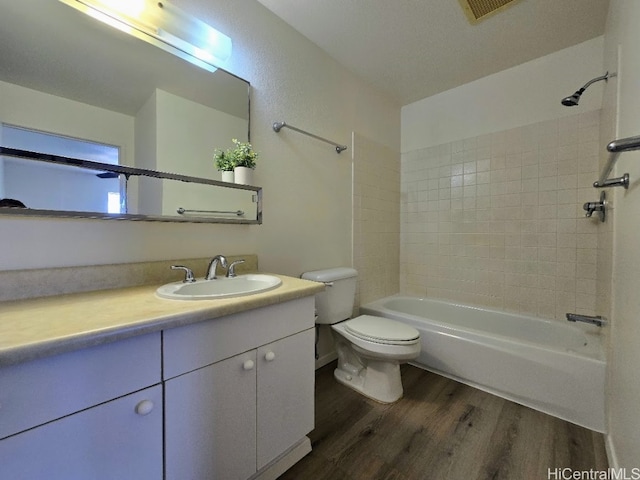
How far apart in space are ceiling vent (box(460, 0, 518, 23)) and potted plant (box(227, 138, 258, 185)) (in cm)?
149

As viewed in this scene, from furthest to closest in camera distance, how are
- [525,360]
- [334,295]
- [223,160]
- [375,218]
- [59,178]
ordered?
[375,218] < [334,295] < [525,360] < [223,160] < [59,178]

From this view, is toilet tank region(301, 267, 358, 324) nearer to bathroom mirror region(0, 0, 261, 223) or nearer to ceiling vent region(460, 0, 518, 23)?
bathroom mirror region(0, 0, 261, 223)

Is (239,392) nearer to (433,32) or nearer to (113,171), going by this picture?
(113,171)

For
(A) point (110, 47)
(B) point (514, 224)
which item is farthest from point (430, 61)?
(A) point (110, 47)

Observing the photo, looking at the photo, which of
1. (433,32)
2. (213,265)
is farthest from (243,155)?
(433,32)

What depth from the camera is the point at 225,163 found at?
1.40 meters

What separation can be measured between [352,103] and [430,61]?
656 millimetres

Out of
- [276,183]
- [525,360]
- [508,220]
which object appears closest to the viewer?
[525,360]

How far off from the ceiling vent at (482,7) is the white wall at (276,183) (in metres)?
0.89

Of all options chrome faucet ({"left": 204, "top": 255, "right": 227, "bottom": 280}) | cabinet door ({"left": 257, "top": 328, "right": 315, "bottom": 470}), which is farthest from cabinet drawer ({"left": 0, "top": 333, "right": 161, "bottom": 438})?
chrome faucet ({"left": 204, "top": 255, "right": 227, "bottom": 280})

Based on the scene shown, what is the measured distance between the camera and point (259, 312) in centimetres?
95

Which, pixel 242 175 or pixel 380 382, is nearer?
pixel 242 175

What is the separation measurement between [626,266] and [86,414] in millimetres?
1796

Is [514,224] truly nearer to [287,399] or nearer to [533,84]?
[533,84]
